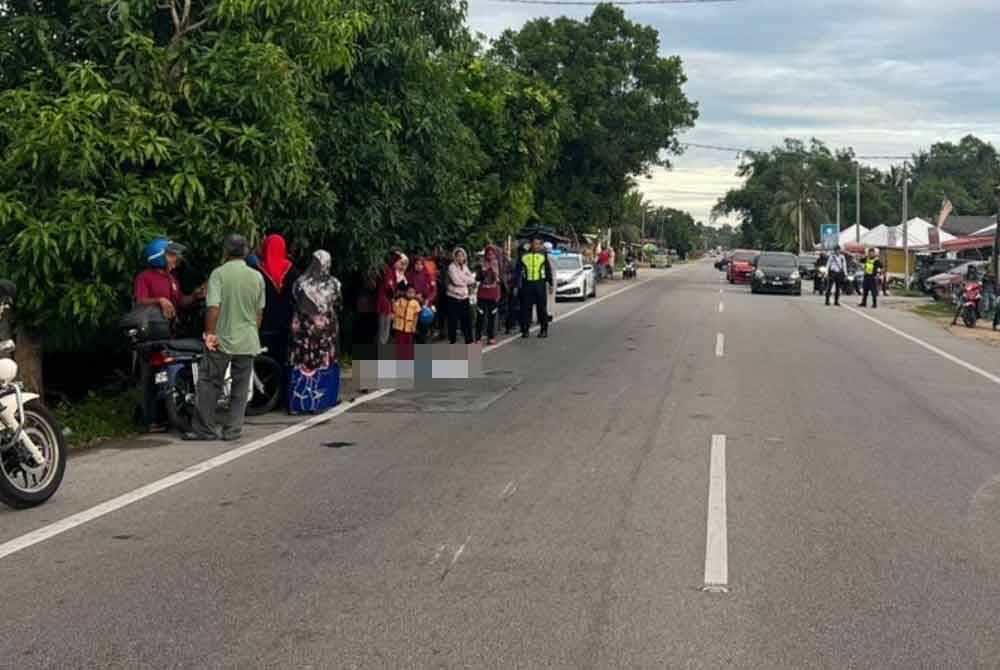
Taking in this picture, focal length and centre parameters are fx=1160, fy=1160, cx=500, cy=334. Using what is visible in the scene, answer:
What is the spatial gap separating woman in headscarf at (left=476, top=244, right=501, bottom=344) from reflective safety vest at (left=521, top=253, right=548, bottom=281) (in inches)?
31.8

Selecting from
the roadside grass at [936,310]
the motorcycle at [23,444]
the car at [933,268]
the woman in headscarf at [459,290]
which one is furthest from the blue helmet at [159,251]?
the car at [933,268]

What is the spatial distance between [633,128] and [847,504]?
45392 mm

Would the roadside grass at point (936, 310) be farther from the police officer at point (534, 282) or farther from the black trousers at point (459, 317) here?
the black trousers at point (459, 317)

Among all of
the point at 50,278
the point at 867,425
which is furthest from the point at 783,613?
the point at 50,278

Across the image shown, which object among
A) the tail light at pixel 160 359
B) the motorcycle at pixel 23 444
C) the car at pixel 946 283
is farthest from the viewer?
the car at pixel 946 283

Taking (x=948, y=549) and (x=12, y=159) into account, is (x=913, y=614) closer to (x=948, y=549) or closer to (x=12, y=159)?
(x=948, y=549)

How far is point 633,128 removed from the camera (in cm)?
5166

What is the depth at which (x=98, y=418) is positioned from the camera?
36.2ft

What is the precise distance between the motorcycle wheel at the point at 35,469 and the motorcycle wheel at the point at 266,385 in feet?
12.8

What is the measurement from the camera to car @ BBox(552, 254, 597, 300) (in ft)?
112

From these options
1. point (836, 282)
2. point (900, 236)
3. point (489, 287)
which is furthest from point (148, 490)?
point (900, 236)

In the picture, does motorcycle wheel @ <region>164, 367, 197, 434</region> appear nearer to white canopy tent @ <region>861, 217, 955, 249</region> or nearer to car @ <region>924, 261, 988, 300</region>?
car @ <region>924, 261, 988, 300</region>

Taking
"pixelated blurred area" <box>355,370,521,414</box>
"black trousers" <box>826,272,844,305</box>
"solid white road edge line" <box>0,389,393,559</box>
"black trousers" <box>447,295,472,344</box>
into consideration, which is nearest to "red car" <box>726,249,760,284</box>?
"black trousers" <box>826,272,844,305</box>

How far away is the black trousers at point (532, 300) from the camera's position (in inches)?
806
